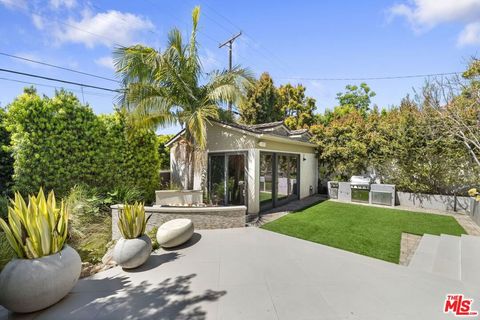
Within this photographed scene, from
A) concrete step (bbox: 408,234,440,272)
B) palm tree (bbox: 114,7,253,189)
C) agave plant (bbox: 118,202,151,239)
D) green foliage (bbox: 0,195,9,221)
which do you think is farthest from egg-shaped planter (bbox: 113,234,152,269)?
concrete step (bbox: 408,234,440,272)

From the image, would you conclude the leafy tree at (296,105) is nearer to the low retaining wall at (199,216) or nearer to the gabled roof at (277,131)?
the gabled roof at (277,131)

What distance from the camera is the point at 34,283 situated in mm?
3211

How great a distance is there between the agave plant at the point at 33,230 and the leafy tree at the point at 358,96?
36.3 meters

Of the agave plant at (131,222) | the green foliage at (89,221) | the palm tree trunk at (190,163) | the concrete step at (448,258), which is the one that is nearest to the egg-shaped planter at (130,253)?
the agave plant at (131,222)

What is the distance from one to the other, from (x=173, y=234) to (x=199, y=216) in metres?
1.65

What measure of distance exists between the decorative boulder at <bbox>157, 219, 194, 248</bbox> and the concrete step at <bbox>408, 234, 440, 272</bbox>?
5.62 m

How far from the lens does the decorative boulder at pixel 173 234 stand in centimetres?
584

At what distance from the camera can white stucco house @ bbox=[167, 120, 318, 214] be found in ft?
31.5

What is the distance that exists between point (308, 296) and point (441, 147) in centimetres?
1183

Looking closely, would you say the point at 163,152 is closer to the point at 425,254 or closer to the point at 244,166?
the point at 244,166

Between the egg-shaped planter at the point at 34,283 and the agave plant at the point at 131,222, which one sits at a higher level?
the agave plant at the point at 131,222

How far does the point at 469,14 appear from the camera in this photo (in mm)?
8031

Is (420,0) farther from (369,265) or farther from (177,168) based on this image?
(177,168)

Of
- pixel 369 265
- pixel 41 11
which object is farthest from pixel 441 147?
pixel 41 11
